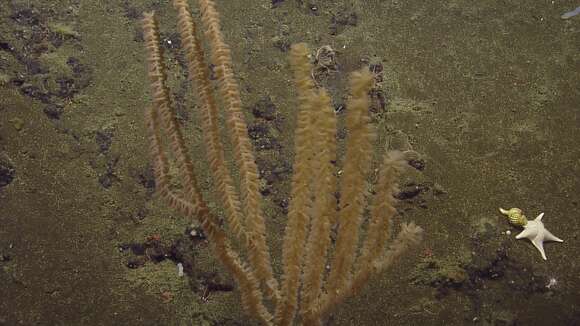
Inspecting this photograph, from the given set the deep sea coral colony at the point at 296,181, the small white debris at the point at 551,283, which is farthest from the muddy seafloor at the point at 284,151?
the deep sea coral colony at the point at 296,181

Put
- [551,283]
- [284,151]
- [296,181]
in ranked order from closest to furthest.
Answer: [296,181] → [551,283] → [284,151]

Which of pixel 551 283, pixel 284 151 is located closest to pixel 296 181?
pixel 284 151

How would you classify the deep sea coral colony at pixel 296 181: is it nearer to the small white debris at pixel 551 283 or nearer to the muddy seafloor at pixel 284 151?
the muddy seafloor at pixel 284 151

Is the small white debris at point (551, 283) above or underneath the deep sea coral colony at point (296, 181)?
underneath

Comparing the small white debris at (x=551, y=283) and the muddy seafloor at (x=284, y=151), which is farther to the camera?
the small white debris at (x=551, y=283)

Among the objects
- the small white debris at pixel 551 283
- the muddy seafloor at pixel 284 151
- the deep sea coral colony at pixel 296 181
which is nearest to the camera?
the deep sea coral colony at pixel 296 181

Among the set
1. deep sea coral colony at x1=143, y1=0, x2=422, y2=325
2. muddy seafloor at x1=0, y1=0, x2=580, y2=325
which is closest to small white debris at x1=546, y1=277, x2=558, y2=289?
muddy seafloor at x1=0, y1=0, x2=580, y2=325

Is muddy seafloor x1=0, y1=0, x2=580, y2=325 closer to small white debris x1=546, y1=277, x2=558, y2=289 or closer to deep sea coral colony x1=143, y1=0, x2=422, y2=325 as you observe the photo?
small white debris x1=546, y1=277, x2=558, y2=289

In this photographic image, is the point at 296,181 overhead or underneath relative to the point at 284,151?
overhead

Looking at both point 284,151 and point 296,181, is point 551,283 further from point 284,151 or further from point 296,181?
point 296,181
